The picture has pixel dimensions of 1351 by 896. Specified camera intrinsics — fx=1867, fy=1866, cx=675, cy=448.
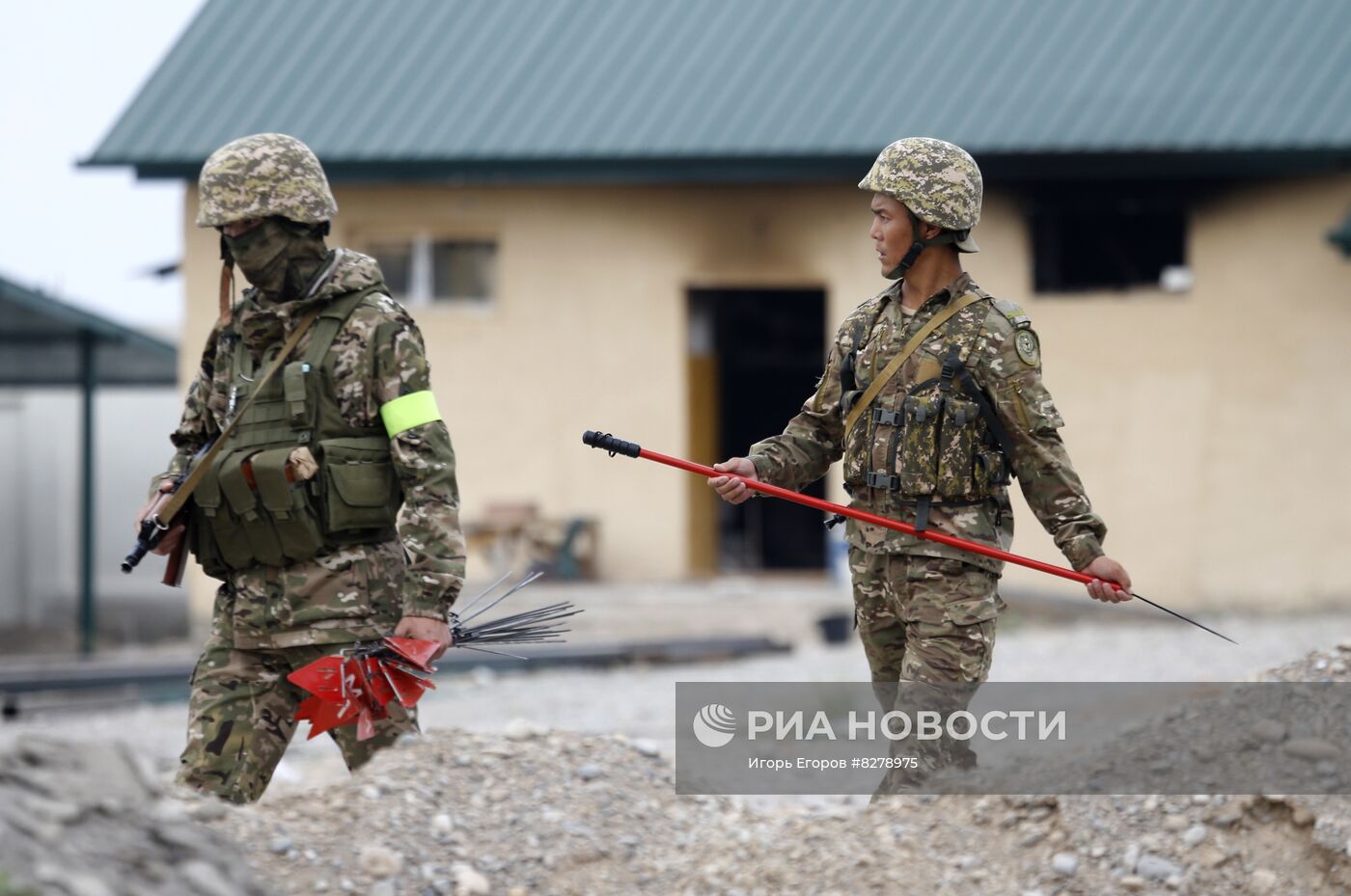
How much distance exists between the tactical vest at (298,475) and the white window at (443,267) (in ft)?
32.6

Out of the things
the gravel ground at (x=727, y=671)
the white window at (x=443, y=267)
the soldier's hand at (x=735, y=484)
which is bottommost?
the gravel ground at (x=727, y=671)

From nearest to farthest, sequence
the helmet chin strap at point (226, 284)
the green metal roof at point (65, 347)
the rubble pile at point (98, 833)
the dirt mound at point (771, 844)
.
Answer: the rubble pile at point (98, 833) → the dirt mound at point (771, 844) → the helmet chin strap at point (226, 284) → the green metal roof at point (65, 347)

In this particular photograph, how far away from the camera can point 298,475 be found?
4.78 meters

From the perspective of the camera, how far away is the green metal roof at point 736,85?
13.4 m

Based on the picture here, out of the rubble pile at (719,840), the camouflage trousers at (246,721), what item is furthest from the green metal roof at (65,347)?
the rubble pile at (719,840)

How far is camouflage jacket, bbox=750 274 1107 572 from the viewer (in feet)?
15.6

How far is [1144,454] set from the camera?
531 inches

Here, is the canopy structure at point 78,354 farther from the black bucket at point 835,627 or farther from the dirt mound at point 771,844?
the dirt mound at point 771,844

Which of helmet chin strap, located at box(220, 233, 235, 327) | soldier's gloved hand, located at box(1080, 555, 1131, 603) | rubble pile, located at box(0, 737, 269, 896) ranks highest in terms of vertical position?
helmet chin strap, located at box(220, 233, 235, 327)

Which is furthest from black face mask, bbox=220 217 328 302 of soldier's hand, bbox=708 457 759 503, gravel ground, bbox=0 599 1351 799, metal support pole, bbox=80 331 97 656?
metal support pole, bbox=80 331 97 656

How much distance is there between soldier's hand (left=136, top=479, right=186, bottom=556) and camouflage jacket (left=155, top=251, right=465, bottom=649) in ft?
0.60

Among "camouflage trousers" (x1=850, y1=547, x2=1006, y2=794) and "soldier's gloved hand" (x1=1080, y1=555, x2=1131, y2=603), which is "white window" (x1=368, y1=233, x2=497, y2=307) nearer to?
"camouflage trousers" (x1=850, y1=547, x2=1006, y2=794)

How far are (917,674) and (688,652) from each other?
264 inches

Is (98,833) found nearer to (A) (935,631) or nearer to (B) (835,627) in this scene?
(A) (935,631)
